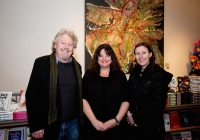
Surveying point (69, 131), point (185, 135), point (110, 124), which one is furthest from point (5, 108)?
point (185, 135)

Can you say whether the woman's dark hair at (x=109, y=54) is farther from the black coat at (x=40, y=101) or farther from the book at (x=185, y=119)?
the book at (x=185, y=119)

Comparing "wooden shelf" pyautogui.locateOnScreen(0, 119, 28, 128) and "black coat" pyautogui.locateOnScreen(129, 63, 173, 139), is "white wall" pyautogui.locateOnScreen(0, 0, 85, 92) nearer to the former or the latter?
"wooden shelf" pyautogui.locateOnScreen(0, 119, 28, 128)

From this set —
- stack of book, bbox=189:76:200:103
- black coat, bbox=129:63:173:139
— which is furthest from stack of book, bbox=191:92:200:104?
black coat, bbox=129:63:173:139

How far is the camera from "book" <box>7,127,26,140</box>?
5.81 ft

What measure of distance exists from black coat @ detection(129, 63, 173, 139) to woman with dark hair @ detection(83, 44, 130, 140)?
0.13 metres

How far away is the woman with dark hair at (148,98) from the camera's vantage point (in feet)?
5.24

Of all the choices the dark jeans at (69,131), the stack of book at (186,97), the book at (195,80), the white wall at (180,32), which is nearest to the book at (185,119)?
the stack of book at (186,97)

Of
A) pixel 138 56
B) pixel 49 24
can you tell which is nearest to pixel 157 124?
pixel 138 56

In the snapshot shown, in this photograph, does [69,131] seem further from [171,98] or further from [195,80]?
[195,80]

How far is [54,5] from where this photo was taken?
215 centimetres

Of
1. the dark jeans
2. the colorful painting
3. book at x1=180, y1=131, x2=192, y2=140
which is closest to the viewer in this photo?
the dark jeans

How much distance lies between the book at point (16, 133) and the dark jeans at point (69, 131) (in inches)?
24.1

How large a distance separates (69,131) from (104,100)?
47 centimetres

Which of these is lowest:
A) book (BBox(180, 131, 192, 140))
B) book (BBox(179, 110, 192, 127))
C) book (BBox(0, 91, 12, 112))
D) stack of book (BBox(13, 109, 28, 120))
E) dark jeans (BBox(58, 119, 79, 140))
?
book (BBox(180, 131, 192, 140))
